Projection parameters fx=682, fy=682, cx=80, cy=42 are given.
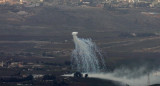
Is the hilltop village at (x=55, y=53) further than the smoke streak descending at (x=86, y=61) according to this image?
No

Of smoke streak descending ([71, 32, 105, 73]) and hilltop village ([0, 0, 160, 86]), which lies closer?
hilltop village ([0, 0, 160, 86])

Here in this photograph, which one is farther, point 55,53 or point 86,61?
point 55,53

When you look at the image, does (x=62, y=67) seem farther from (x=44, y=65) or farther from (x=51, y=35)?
(x=51, y=35)

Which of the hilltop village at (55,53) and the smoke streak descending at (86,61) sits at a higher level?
the smoke streak descending at (86,61)

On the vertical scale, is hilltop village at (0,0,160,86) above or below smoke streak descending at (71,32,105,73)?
below

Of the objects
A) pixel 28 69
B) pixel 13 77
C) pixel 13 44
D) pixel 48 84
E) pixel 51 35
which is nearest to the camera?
pixel 48 84

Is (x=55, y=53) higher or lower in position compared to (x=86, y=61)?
lower

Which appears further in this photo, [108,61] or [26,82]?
[108,61]

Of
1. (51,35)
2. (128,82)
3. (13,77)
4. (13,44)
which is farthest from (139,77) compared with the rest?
(51,35)

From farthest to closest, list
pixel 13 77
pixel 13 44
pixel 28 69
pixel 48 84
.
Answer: pixel 13 44, pixel 28 69, pixel 13 77, pixel 48 84

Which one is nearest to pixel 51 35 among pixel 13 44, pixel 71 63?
pixel 13 44
